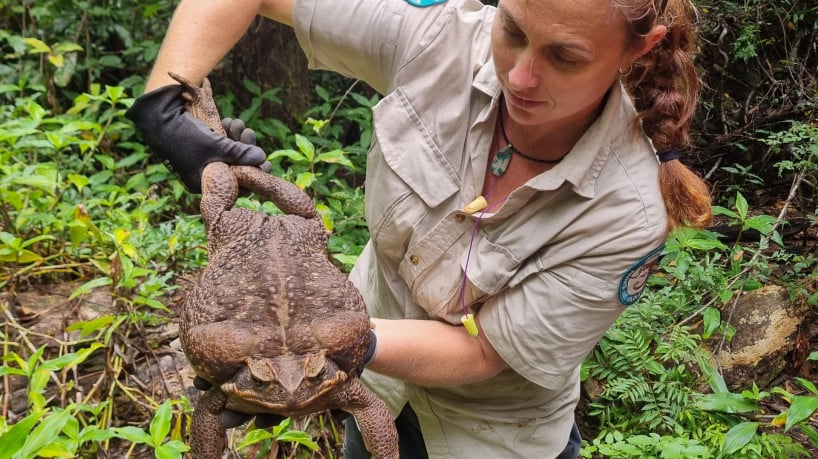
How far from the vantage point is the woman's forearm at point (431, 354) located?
6.74 ft

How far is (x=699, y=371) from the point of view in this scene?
12.3ft

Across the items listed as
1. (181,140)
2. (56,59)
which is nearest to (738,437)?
(181,140)

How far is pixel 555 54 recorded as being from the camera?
182 cm

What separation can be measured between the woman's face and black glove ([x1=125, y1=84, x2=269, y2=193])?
2.96 feet

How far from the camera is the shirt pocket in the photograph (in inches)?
88.4

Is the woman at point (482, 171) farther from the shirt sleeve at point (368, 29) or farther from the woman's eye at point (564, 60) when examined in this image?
the woman's eye at point (564, 60)

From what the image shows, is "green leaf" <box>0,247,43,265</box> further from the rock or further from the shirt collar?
the rock

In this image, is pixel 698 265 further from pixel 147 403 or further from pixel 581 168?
pixel 147 403

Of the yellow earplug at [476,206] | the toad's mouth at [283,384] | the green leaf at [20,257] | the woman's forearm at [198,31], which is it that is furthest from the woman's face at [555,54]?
the green leaf at [20,257]

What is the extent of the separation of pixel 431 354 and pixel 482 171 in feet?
2.10

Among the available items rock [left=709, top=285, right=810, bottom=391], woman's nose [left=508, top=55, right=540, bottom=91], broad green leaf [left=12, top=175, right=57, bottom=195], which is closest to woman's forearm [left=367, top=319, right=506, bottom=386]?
woman's nose [left=508, top=55, right=540, bottom=91]

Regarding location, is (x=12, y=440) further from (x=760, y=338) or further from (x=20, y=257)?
(x=760, y=338)

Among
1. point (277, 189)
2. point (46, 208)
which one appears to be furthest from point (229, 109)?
point (277, 189)

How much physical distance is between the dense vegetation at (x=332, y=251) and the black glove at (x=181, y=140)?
0.86 m
